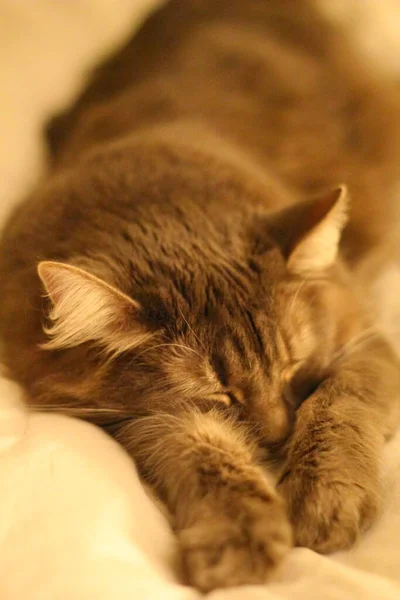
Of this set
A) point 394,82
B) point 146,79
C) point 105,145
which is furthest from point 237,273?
point 394,82

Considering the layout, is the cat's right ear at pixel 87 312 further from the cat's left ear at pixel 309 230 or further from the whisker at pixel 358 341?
the whisker at pixel 358 341

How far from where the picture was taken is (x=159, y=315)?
111 centimetres

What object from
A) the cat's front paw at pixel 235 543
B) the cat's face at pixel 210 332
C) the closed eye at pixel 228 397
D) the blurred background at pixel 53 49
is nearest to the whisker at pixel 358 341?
the cat's face at pixel 210 332

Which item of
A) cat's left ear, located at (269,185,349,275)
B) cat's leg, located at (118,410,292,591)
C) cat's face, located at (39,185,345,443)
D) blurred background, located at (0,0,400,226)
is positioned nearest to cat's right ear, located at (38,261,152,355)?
cat's face, located at (39,185,345,443)

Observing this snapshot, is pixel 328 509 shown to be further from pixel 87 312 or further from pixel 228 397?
pixel 87 312

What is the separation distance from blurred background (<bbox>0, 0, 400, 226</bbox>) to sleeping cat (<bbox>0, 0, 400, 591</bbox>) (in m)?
0.23

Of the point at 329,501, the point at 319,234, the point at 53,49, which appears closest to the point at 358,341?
the point at 319,234

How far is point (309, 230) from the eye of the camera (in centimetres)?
112

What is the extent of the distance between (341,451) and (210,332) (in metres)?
0.31

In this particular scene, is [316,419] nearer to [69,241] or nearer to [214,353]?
[214,353]

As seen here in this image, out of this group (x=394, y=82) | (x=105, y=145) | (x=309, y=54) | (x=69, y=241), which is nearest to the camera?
(x=69, y=241)

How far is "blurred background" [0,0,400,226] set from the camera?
68.2 inches

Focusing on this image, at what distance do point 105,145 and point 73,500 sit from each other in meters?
0.98

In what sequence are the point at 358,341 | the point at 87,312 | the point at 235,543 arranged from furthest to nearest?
the point at 358,341 < the point at 87,312 < the point at 235,543
